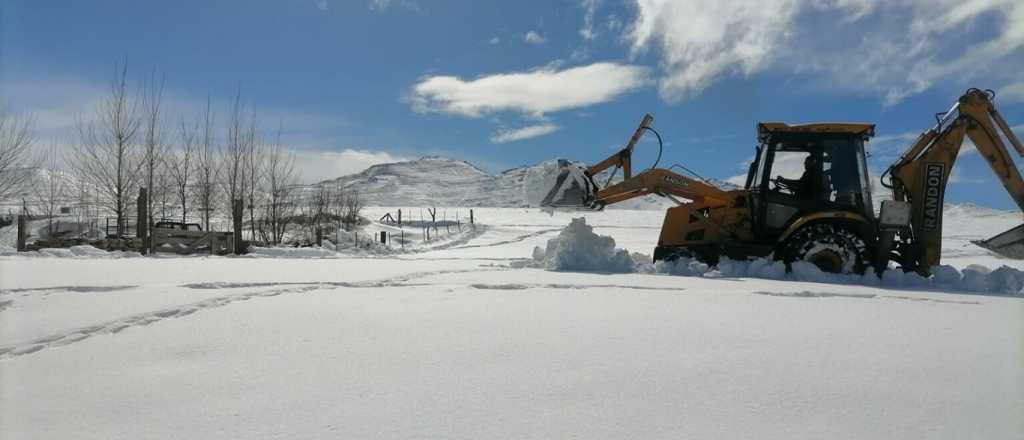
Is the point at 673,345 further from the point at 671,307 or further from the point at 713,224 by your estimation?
the point at 713,224

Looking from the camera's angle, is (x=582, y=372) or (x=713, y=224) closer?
(x=582, y=372)

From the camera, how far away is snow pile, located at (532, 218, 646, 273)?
903 centimetres

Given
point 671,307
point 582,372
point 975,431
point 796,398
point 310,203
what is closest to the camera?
point 975,431

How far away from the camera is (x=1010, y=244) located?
8766 mm

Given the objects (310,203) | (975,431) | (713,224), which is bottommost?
(975,431)

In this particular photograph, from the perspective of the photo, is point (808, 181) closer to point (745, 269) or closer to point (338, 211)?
point (745, 269)

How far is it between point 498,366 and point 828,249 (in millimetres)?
7179

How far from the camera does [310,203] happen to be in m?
28.2

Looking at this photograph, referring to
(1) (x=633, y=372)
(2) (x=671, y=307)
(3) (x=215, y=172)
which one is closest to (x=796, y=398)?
(1) (x=633, y=372)

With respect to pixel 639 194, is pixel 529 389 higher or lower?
lower

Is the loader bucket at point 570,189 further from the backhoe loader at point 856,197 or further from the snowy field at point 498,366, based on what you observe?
the snowy field at point 498,366

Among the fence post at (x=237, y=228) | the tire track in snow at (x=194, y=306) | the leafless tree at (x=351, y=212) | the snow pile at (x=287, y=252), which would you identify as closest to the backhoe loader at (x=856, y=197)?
the tire track in snow at (x=194, y=306)

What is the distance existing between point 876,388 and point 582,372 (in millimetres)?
1276

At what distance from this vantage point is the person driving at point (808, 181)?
884 centimetres
